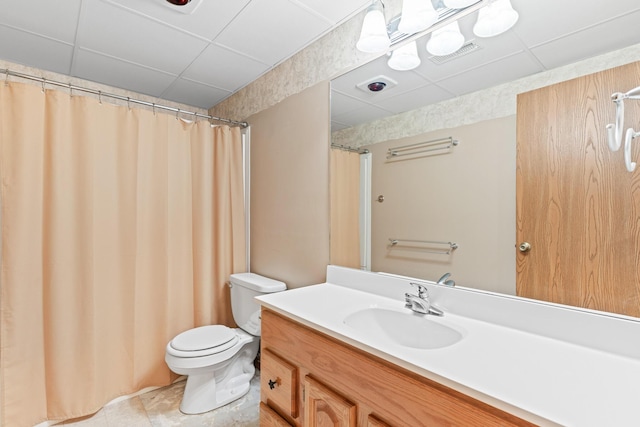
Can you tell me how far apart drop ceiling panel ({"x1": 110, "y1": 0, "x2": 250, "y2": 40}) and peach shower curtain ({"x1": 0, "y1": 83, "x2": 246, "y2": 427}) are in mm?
640

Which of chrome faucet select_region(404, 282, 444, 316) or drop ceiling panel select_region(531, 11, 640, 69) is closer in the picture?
drop ceiling panel select_region(531, 11, 640, 69)

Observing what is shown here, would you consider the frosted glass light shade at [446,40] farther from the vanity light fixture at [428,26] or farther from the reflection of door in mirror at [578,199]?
the reflection of door in mirror at [578,199]

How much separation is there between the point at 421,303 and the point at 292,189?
43.1 inches

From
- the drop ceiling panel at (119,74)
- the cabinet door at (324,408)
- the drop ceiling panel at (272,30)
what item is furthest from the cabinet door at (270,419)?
the drop ceiling panel at (119,74)

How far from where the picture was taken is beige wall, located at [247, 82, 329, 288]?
1.74 m

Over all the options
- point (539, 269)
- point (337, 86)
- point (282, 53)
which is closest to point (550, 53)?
point (539, 269)

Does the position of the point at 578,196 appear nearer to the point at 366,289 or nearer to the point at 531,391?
the point at 531,391

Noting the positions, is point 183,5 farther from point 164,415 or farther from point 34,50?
point 164,415

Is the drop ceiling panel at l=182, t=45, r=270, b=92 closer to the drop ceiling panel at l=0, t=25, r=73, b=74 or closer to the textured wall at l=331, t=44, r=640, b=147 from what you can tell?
the drop ceiling panel at l=0, t=25, r=73, b=74

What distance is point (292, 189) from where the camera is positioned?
1944mm

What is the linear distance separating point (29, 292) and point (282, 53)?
1944mm

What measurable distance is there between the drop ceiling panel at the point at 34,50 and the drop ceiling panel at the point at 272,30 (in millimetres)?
967

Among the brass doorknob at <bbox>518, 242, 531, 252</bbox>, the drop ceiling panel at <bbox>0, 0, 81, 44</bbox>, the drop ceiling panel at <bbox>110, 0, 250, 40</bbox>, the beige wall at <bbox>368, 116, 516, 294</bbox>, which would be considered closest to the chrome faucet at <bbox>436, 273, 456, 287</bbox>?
the beige wall at <bbox>368, 116, 516, 294</bbox>

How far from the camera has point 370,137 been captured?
152 cm
